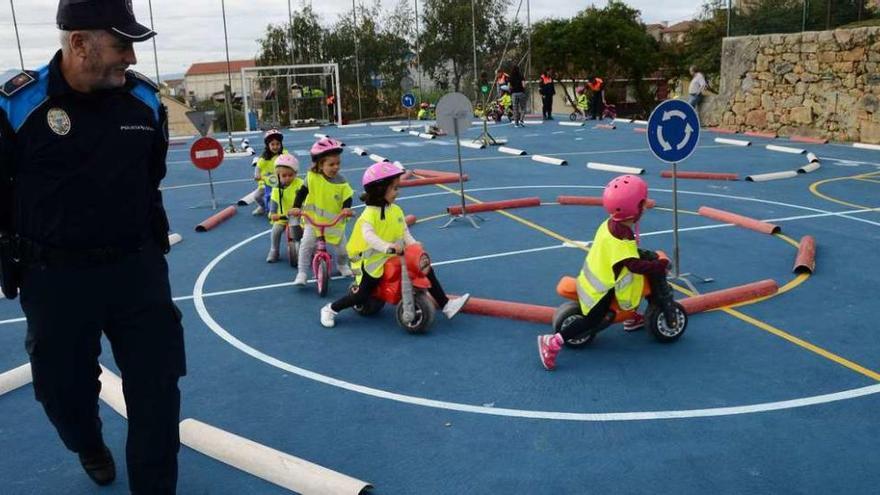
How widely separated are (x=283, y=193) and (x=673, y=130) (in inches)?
174

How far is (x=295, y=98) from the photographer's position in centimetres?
3419

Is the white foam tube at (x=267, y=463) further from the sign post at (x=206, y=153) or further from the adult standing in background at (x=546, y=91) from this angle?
the adult standing in background at (x=546, y=91)

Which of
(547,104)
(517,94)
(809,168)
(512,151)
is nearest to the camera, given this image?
(809,168)

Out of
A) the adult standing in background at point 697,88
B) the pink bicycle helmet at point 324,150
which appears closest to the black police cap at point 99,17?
the pink bicycle helmet at point 324,150

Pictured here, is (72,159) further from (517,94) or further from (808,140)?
(517,94)

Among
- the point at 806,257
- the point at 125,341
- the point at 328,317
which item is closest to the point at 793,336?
the point at 806,257

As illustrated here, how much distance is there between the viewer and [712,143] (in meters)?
19.8

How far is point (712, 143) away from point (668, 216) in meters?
10.6

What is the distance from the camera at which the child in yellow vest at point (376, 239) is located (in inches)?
239

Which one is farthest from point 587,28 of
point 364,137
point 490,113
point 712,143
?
point 712,143

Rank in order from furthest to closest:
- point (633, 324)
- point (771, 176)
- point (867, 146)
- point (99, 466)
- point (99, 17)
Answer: point (867, 146)
point (771, 176)
point (633, 324)
point (99, 466)
point (99, 17)

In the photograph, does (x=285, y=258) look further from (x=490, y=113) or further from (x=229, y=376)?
(x=490, y=113)

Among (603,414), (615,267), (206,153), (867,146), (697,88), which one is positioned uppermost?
(697,88)

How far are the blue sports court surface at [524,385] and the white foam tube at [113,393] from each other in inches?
2.1
